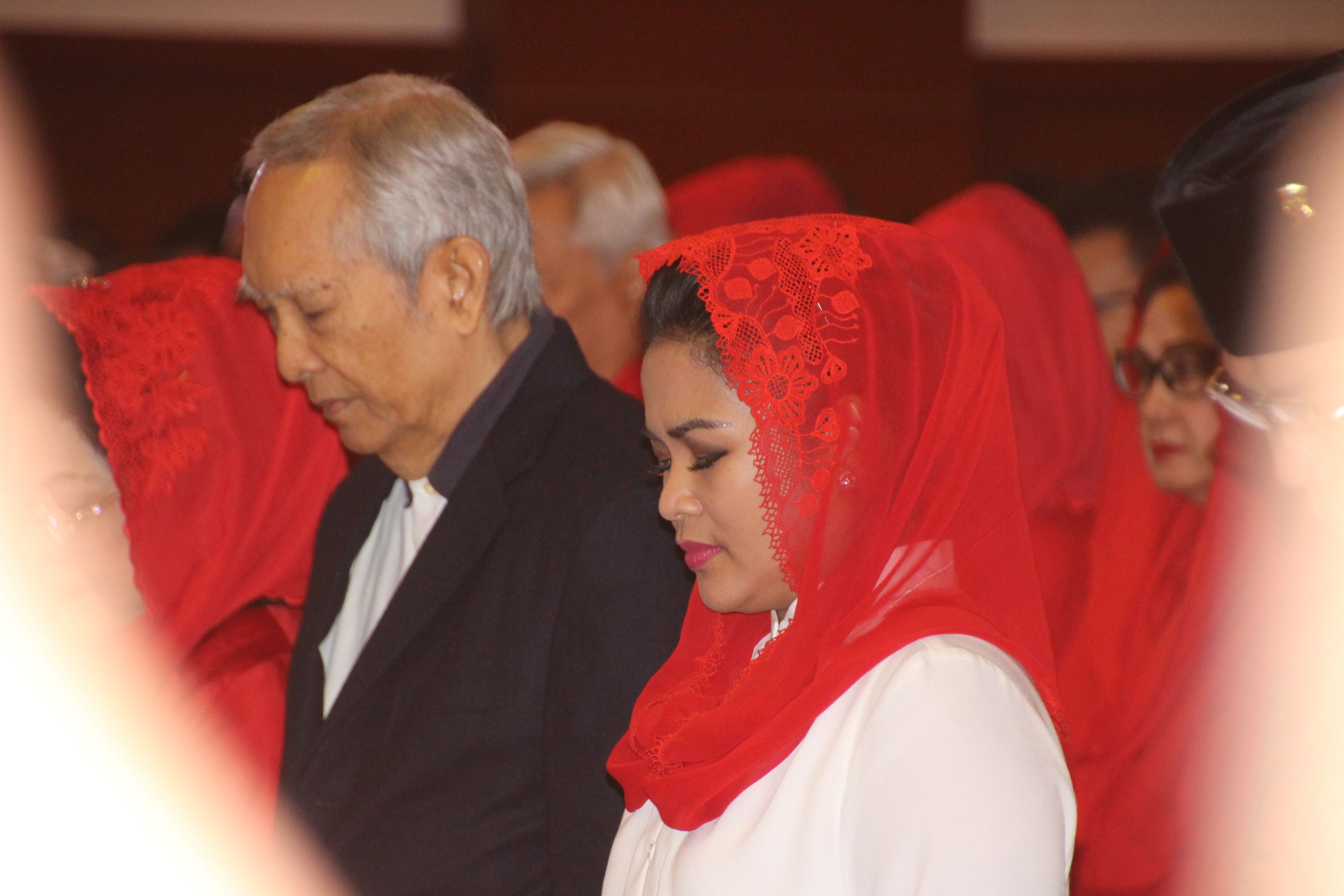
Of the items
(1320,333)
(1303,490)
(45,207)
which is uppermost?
(1320,333)

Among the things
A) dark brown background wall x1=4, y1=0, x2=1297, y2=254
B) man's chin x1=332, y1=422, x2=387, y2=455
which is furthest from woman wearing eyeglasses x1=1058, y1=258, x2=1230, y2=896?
dark brown background wall x1=4, y1=0, x2=1297, y2=254

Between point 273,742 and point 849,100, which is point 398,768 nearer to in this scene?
point 273,742

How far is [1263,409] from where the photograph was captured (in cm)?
160

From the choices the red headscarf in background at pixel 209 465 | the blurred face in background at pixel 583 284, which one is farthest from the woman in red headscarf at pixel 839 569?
the blurred face in background at pixel 583 284

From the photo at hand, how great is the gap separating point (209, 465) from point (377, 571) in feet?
1.22

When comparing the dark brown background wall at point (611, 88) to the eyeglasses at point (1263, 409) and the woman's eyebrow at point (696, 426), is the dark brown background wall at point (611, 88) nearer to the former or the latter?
the eyeglasses at point (1263, 409)

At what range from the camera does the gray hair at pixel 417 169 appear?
1.71 metres

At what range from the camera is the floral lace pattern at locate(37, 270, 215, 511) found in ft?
6.67

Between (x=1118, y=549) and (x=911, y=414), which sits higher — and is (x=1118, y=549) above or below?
below

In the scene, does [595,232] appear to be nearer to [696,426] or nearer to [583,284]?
[583,284]

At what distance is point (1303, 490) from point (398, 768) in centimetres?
123

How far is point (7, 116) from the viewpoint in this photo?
18.2 ft

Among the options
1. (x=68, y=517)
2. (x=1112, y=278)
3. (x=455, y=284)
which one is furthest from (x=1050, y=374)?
(x=68, y=517)

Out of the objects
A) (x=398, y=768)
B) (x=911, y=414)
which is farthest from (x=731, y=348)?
(x=398, y=768)
